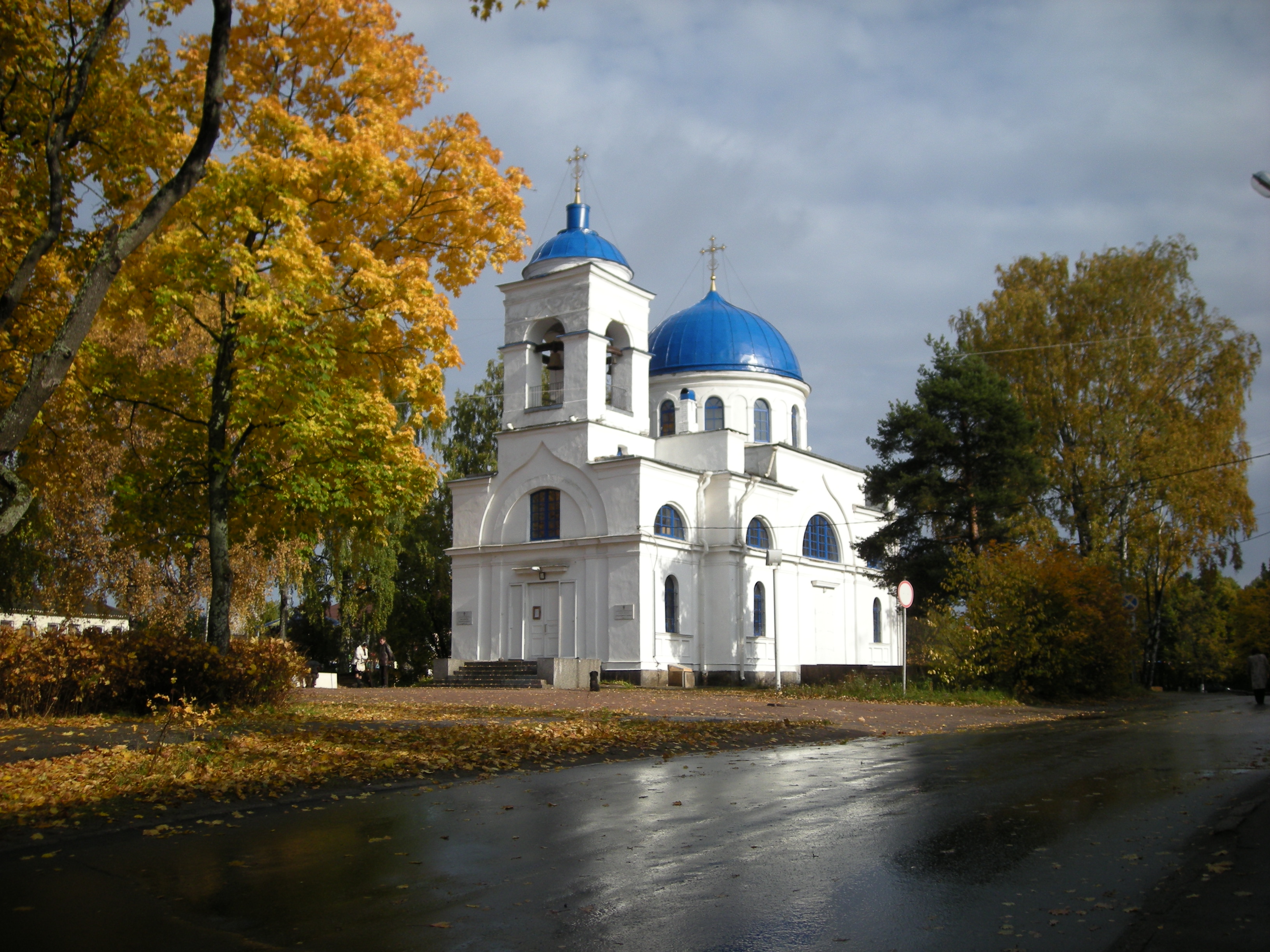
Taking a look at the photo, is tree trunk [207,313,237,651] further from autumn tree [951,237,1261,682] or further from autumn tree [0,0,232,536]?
autumn tree [951,237,1261,682]

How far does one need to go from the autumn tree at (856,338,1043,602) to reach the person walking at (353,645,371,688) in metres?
19.4

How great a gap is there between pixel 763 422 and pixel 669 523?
8.35 metres

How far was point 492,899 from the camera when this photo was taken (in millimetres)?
5090

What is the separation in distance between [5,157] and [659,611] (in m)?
23.1

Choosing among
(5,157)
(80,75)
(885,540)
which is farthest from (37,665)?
(885,540)

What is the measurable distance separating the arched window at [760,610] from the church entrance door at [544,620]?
674cm

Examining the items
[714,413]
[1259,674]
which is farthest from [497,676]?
[1259,674]

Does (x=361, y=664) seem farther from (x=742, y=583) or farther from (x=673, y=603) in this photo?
(x=742, y=583)

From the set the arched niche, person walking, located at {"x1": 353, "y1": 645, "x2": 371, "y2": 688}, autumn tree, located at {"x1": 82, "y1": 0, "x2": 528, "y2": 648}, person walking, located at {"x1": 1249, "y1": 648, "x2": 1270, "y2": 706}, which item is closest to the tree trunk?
autumn tree, located at {"x1": 82, "y1": 0, "x2": 528, "y2": 648}

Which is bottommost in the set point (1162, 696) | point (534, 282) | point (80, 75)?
point (1162, 696)

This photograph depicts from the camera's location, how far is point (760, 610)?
3606 centimetres

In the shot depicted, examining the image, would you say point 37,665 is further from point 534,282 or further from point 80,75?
point 534,282

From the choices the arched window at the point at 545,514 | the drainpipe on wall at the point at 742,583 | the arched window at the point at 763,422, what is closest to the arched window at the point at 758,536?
the drainpipe on wall at the point at 742,583

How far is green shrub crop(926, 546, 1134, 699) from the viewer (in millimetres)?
24312
